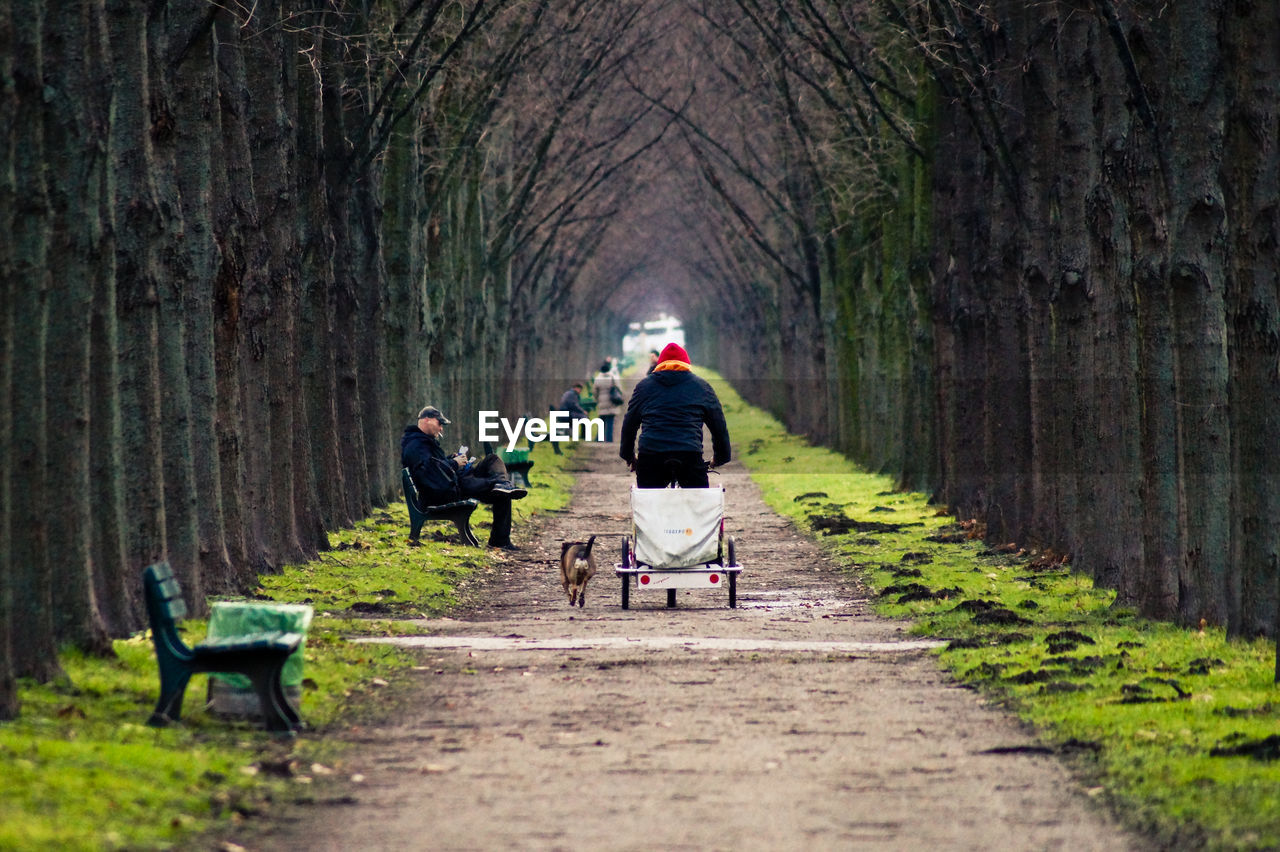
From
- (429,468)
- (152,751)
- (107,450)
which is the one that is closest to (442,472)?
(429,468)

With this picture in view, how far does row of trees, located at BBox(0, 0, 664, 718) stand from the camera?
10.4 metres

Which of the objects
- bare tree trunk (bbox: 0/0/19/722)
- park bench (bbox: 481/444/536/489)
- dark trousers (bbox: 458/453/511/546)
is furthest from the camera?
park bench (bbox: 481/444/536/489)

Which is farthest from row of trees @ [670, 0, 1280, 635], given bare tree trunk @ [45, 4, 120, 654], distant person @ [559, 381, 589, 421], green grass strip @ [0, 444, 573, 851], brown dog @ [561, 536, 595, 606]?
distant person @ [559, 381, 589, 421]

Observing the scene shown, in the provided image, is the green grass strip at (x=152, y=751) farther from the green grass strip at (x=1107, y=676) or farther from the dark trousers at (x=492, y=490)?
the dark trousers at (x=492, y=490)

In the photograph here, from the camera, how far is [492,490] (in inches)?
845

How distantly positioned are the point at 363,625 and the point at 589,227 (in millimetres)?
46479

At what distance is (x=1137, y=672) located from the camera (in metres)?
11.8

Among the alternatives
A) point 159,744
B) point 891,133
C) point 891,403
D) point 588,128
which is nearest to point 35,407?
point 159,744

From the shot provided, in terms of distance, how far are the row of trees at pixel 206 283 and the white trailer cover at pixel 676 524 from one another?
342 centimetres

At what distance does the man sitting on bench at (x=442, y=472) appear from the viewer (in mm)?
21016

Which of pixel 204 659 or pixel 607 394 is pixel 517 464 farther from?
pixel 607 394

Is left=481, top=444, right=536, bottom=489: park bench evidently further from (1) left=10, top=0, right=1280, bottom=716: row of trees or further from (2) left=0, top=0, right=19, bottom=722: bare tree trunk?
(2) left=0, top=0, right=19, bottom=722: bare tree trunk

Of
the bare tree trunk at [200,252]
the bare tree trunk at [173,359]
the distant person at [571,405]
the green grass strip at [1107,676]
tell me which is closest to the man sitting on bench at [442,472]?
the green grass strip at [1107,676]

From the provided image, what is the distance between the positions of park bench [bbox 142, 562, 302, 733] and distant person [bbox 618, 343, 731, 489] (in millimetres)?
6545
